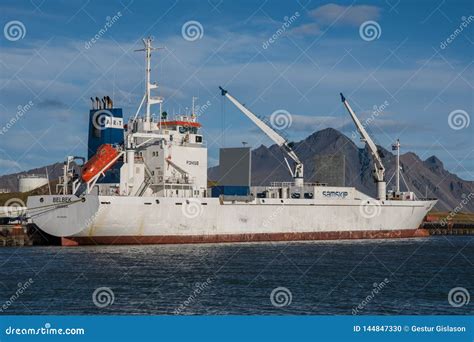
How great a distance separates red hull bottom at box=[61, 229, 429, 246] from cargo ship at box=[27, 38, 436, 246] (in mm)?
71

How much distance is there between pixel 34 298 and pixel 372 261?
2095 centimetres

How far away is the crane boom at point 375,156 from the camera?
72.5 m

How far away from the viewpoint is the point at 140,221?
172 feet

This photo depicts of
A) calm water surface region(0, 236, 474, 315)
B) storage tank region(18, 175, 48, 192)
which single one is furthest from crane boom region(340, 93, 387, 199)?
storage tank region(18, 175, 48, 192)

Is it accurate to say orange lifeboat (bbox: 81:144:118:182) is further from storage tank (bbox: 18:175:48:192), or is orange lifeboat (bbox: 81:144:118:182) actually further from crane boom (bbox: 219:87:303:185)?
storage tank (bbox: 18:175:48:192)

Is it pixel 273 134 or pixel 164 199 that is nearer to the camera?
pixel 164 199

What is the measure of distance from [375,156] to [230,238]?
70.5 ft

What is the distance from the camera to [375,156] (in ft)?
242

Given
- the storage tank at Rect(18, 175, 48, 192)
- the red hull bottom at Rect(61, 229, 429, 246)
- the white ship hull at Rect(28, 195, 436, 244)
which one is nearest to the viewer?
the white ship hull at Rect(28, 195, 436, 244)

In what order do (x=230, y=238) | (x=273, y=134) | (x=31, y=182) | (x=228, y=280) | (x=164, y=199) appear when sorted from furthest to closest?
(x=31, y=182)
(x=273, y=134)
(x=230, y=238)
(x=164, y=199)
(x=228, y=280)

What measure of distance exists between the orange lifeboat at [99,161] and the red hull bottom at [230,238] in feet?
13.5

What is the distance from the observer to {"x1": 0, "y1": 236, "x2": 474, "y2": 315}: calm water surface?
91.1ft

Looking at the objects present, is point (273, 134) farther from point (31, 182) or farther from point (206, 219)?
point (31, 182)

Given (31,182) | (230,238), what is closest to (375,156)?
(230,238)
